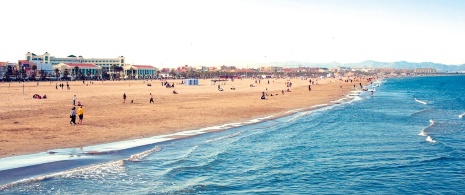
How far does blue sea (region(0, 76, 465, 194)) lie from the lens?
42.5 ft

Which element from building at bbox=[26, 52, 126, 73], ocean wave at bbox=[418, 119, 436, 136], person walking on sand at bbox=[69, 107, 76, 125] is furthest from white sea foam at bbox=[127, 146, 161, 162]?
building at bbox=[26, 52, 126, 73]

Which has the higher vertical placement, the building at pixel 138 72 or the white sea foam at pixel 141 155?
the building at pixel 138 72

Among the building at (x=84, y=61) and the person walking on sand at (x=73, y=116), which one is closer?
the person walking on sand at (x=73, y=116)

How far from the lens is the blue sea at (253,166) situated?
12.9 metres

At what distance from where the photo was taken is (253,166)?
52.0 feet

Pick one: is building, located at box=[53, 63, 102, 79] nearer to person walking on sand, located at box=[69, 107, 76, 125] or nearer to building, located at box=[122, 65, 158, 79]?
building, located at box=[122, 65, 158, 79]

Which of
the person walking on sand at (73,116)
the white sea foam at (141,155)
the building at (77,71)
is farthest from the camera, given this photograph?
the building at (77,71)

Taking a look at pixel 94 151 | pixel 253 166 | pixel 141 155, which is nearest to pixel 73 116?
pixel 94 151

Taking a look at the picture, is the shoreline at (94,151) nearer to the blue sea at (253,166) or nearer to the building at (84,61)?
the blue sea at (253,166)

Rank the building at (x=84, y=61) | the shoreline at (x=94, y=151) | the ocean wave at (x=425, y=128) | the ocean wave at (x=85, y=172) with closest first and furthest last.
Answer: the ocean wave at (x=85, y=172)
the shoreline at (x=94, y=151)
the ocean wave at (x=425, y=128)
the building at (x=84, y=61)

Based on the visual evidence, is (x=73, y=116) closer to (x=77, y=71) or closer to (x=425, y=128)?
(x=425, y=128)

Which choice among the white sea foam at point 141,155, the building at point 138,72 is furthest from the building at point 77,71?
the white sea foam at point 141,155

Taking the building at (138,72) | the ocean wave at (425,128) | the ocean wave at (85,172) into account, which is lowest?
the ocean wave at (425,128)

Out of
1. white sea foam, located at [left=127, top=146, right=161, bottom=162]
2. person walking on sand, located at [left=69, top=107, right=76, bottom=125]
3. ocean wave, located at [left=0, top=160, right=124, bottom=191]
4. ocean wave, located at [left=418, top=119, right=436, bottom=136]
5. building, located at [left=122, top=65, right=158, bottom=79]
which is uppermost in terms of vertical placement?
building, located at [left=122, top=65, right=158, bottom=79]
